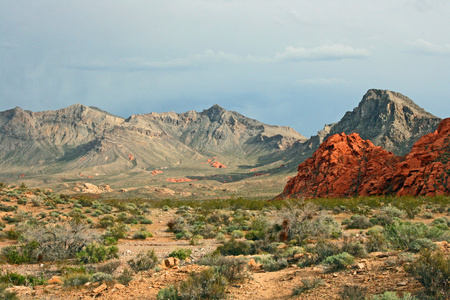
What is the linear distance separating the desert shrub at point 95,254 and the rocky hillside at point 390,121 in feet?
288

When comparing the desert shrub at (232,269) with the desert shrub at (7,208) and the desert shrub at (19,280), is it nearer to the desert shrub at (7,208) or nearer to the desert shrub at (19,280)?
the desert shrub at (19,280)

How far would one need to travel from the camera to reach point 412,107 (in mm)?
107688

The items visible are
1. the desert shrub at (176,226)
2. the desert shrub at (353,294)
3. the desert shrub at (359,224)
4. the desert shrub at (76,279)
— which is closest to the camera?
the desert shrub at (353,294)

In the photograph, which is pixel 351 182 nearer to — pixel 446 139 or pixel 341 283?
pixel 446 139

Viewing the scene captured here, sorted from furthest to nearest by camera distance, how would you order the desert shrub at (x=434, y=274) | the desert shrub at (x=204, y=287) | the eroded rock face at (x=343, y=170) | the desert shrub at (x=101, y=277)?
the eroded rock face at (x=343, y=170), the desert shrub at (x=101, y=277), the desert shrub at (x=204, y=287), the desert shrub at (x=434, y=274)

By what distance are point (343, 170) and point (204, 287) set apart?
164 ft

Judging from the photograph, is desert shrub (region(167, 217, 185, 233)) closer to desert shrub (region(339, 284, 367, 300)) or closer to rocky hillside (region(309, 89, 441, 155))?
desert shrub (region(339, 284, 367, 300))

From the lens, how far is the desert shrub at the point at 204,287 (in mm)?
7210

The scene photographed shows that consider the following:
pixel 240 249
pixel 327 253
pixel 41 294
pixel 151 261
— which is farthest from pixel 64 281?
pixel 327 253

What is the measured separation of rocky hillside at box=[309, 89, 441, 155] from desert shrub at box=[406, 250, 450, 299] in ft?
293

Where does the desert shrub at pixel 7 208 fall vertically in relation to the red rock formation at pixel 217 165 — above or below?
below

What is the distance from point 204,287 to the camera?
754 centimetres

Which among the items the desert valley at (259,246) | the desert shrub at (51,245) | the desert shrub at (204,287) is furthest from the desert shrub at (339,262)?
the desert shrub at (51,245)

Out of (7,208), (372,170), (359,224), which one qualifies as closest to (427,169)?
(372,170)
